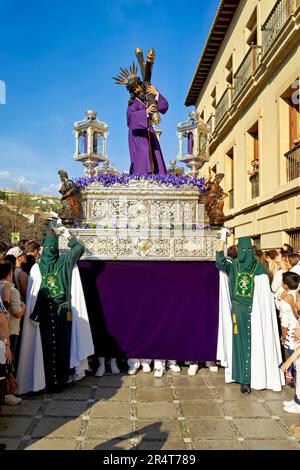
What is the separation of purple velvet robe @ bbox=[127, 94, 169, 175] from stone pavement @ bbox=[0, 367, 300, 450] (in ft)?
15.0

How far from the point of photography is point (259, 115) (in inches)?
531

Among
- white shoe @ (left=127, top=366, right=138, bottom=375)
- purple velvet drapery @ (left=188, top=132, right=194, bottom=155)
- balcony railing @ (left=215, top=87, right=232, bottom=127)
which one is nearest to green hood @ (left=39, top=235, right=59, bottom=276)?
white shoe @ (left=127, top=366, right=138, bottom=375)

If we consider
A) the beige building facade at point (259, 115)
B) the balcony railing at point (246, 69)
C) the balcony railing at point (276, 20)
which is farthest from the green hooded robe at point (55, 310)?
the balcony railing at point (246, 69)

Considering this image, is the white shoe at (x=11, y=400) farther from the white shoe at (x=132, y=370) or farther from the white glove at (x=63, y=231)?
the white glove at (x=63, y=231)

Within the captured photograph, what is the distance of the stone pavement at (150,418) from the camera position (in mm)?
3543

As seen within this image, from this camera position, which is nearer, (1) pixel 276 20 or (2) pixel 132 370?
(2) pixel 132 370

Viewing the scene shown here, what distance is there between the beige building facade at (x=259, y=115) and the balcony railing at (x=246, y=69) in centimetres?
3

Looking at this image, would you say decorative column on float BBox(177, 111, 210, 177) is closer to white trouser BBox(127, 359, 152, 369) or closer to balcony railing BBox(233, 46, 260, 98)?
white trouser BBox(127, 359, 152, 369)

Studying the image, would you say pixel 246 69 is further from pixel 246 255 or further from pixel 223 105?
pixel 246 255

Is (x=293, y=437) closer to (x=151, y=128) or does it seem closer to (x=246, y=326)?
(x=246, y=326)

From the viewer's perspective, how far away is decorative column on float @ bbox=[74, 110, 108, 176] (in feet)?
27.3

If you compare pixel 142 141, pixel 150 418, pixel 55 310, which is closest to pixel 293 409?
pixel 150 418

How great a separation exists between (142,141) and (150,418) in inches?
230
